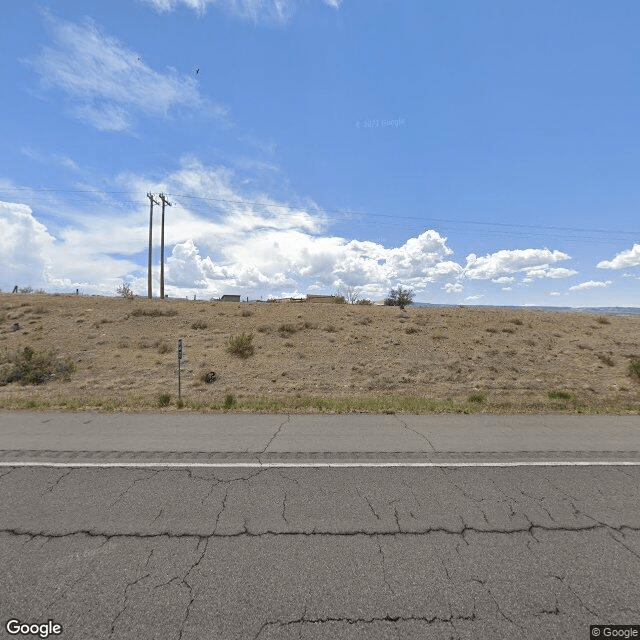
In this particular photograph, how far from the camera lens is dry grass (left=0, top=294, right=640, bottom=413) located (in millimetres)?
10625

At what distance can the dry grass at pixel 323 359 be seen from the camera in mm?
10625

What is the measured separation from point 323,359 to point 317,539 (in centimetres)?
1485

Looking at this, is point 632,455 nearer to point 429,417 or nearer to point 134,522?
point 429,417

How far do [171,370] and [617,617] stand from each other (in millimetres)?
16056

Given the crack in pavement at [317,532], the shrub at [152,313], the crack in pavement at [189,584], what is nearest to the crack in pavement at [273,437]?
the crack in pavement at [317,532]

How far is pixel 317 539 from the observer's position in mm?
3734

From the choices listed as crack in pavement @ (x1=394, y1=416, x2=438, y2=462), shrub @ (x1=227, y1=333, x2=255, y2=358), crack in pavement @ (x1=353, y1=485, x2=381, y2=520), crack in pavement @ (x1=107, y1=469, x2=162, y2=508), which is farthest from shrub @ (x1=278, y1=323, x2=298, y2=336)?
crack in pavement @ (x1=353, y1=485, x2=381, y2=520)

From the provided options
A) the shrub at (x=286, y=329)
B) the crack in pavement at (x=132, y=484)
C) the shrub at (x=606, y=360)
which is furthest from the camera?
the shrub at (x=286, y=329)

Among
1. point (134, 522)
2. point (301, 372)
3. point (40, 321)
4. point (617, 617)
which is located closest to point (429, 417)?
point (617, 617)

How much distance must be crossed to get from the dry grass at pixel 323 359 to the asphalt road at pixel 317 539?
3.36 metres

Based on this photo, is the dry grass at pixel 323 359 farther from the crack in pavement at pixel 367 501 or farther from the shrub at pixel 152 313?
the crack in pavement at pixel 367 501

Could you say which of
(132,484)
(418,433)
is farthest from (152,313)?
(418,433)

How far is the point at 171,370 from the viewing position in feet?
53.6

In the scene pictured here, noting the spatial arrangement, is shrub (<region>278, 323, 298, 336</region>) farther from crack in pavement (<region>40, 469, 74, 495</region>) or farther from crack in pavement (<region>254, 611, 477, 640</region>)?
crack in pavement (<region>254, 611, 477, 640</region>)
